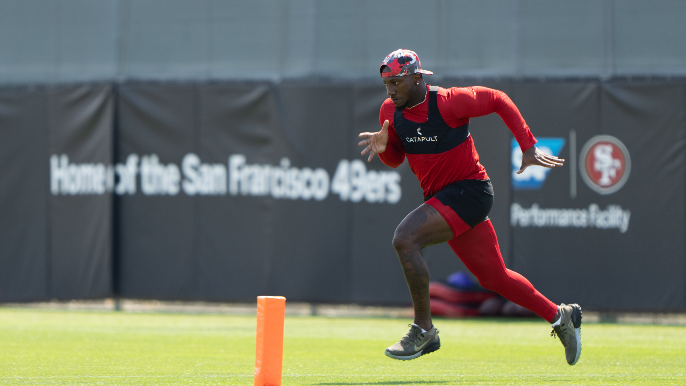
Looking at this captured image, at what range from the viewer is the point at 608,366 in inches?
269

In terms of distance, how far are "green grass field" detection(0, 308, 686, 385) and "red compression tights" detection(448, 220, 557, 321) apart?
21.2 inches

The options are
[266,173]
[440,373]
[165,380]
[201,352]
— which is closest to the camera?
[165,380]

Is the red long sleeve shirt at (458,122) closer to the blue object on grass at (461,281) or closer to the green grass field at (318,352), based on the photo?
the green grass field at (318,352)

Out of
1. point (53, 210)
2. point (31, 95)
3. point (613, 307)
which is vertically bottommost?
point (613, 307)

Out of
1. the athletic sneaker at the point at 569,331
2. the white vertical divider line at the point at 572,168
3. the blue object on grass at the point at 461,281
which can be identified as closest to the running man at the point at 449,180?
the athletic sneaker at the point at 569,331

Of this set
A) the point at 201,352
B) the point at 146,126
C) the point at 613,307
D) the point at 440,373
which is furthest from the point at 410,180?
the point at 440,373

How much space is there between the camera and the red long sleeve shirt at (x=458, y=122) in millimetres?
5980

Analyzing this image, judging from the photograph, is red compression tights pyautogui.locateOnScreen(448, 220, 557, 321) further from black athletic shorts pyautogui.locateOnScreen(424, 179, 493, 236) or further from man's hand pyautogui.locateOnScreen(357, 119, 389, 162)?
man's hand pyautogui.locateOnScreen(357, 119, 389, 162)

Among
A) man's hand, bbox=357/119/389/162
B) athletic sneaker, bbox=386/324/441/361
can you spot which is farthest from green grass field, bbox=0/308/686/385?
man's hand, bbox=357/119/389/162

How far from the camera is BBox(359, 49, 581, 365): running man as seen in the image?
5.83 metres

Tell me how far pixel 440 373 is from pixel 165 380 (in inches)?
78.4

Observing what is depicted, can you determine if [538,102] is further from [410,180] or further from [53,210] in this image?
[53,210]

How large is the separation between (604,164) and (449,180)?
629 cm

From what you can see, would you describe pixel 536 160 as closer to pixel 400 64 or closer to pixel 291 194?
pixel 400 64
